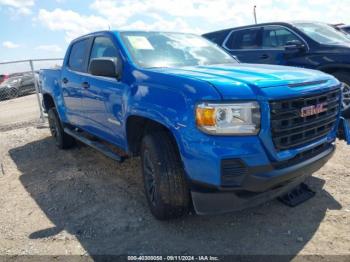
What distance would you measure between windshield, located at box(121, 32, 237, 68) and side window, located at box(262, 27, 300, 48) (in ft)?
9.50

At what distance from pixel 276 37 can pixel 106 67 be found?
467 cm

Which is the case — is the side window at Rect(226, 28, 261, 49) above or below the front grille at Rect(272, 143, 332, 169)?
above

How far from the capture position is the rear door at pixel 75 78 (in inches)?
199

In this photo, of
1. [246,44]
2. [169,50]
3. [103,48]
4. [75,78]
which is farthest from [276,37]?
[75,78]

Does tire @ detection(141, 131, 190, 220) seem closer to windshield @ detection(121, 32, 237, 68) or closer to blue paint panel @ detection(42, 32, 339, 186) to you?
blue paint panel @ detection(42, 32, 339, 186)

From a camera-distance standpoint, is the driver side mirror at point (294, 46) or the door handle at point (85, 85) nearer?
the door handle at point (85, 85)

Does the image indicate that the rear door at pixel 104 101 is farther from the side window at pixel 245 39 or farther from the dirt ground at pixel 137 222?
the side window at pixel 245 39

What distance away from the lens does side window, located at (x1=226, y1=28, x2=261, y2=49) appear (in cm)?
751

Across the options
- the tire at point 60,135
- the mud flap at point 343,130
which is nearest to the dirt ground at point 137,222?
the mud flap at point 343,130

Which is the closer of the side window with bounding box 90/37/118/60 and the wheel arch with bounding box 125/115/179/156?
the wheel arch with bounding box 125/115/179/156

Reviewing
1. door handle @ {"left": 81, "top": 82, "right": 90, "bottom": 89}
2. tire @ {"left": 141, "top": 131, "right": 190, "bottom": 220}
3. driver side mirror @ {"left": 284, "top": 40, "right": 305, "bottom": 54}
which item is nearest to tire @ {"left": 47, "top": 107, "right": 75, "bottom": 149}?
door handle @ {"left": 81, "top": 82, "right": 90, "bottom": 89}

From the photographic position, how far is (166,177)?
124 inches

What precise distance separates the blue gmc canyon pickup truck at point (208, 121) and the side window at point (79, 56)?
0.90 metres

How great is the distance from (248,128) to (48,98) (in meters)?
5.07
